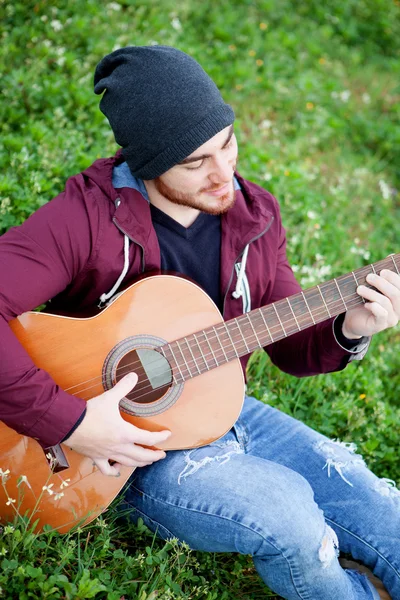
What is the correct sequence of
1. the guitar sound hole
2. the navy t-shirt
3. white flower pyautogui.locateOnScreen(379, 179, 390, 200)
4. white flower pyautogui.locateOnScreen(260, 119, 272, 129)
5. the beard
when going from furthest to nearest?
white flower pyautogui.locateOnScreen(379, 179, 390, 200) → white flower pyautogui.locateOnScreen(260, 119, 272, 129) → the navy t-shirt → the beard → the guitar sound hole

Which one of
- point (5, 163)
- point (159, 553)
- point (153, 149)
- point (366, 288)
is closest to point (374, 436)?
point (366, 288)

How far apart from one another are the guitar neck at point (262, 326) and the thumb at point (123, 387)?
18 centimetres

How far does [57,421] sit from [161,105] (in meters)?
1.30

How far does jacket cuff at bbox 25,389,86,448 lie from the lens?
91.2 inches

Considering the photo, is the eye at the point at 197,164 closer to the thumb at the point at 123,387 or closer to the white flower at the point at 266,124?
the thumb at the point at 123,387

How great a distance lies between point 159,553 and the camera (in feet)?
8.36

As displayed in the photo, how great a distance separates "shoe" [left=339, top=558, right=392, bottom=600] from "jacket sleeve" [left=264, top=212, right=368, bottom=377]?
0.87 meters

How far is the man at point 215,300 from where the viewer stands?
2.34 m

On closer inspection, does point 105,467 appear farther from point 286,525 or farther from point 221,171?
point 221,171

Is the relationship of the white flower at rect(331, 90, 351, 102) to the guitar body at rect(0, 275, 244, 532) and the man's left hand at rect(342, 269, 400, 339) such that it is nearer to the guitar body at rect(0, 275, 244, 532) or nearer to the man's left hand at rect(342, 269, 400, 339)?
the man's left hand at rect(342, 269, 400, 339)

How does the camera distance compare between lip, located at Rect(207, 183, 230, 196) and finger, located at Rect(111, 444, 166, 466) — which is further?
lip, located at Rect(207, 183, 230, 196)

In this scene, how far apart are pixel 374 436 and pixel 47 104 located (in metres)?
3.12

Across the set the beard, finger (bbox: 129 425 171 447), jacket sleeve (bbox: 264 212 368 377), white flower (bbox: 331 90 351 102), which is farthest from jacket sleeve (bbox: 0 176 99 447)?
white flower (bbox: 331 90 351 102)

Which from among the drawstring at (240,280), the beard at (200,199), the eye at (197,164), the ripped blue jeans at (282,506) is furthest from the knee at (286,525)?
the eye at (197,164)
